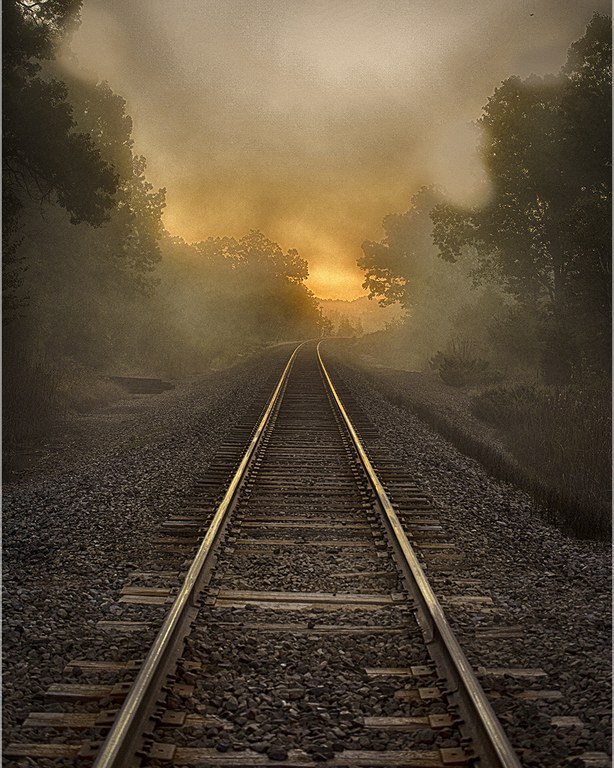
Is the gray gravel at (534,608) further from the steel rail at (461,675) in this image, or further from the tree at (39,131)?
the tree at (39,131)

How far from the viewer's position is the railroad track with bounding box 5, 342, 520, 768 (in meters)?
3.04

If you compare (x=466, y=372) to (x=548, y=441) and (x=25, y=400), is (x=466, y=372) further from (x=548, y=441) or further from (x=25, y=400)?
(x=25, y=400)

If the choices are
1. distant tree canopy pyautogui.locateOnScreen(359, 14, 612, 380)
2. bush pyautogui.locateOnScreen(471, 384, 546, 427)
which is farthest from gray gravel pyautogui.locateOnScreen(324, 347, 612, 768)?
distant tree canopy pyautogui.locateOnScreen(359, 14, 612, 380)

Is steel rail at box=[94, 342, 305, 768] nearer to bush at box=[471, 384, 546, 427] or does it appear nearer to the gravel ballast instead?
the gravel ballast

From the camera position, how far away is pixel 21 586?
5.16 meters

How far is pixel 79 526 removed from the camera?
6719 millimetres

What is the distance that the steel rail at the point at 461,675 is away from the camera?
9.36ft

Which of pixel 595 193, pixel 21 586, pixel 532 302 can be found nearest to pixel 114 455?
pixel 21 586

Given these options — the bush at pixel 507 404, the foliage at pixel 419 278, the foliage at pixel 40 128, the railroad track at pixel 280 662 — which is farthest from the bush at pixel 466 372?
the railroad track at pixel 280 662

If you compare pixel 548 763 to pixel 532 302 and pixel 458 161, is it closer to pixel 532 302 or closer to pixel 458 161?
pixel 532 302

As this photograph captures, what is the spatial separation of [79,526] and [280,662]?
3.65 meters

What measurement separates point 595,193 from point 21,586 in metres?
19.1

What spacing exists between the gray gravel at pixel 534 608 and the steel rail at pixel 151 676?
1.91 metres

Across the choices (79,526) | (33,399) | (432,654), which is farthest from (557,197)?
(432,654)
